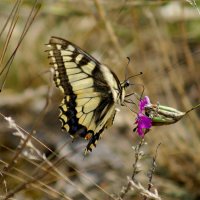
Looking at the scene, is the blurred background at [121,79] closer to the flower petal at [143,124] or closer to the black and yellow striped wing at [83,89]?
the black and yellow striped wing at [83,89]

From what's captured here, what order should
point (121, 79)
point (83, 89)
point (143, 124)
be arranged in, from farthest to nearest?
point (121, 79) < point (83, 89) < point (143, 124)

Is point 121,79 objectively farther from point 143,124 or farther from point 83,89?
point 143,124

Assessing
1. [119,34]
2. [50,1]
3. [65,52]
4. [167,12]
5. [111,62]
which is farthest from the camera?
[167,12]

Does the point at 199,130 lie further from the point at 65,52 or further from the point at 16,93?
the point at 16,93

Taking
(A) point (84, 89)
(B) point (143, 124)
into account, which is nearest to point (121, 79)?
(A) point (84, 89)

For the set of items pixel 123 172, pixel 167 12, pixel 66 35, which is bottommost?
pixel 123 172

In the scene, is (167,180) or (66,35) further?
(66,35)

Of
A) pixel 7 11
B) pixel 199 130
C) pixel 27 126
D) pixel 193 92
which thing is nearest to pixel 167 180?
pixel 199 130
